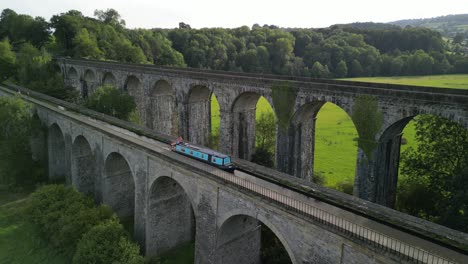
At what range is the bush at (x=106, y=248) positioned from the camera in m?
19.8

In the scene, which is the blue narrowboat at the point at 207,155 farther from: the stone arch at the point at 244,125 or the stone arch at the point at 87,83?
the stone arch at the point at 87,83

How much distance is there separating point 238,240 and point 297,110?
33.8 feet

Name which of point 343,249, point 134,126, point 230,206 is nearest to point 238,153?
point 134,126

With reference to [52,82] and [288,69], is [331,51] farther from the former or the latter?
[52,82]

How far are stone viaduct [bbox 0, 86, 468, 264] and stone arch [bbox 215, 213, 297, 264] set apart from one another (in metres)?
0.06

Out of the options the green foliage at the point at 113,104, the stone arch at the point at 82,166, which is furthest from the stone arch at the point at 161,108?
the stone arch at the point at 82,166

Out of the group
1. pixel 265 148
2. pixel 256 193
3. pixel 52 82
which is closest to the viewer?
pixel 256 193

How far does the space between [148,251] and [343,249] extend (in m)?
14.6

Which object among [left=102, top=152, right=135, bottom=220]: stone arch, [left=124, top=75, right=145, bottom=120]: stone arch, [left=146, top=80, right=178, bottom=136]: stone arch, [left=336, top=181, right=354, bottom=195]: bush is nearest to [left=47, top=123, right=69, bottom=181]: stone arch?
[left=146, top=80, right=178, bottom=136]: stone arch

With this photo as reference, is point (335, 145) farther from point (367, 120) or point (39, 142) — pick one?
point (39, 142)

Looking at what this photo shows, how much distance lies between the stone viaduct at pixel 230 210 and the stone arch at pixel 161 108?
839 cm

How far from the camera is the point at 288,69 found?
88.5m

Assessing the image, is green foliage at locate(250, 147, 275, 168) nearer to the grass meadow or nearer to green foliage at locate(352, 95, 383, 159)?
the grass meadow

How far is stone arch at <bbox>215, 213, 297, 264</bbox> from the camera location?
18438mm
